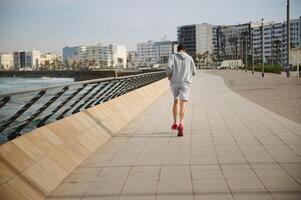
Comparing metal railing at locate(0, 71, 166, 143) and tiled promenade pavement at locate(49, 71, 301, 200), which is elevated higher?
metal railing at locate(0, 71, 166, 143)

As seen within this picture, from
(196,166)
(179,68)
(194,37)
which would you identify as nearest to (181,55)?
(179,68)

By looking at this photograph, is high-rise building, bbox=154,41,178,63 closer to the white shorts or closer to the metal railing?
the white shorts

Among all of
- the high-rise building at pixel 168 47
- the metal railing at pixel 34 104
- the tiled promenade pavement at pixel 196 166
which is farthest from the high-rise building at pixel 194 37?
the metal railing at pixel 34 104

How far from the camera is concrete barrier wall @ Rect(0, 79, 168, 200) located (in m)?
4.29

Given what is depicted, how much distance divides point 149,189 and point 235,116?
702 centimetres

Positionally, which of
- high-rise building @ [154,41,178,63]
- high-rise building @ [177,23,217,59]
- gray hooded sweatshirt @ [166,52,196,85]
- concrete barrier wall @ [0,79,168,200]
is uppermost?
high-rise building @ [177,23,217,59]

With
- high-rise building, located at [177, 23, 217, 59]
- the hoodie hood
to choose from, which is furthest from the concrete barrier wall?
high-rise building, located at [177, 23, 217, 59]

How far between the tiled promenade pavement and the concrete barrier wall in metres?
0.16

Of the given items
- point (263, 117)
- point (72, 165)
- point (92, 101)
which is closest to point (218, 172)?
point (72, 165)

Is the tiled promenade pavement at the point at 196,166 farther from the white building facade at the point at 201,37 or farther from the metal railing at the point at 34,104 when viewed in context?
the white building facade at the point at 201,37

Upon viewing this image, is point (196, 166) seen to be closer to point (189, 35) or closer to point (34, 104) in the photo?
point (34, 104)

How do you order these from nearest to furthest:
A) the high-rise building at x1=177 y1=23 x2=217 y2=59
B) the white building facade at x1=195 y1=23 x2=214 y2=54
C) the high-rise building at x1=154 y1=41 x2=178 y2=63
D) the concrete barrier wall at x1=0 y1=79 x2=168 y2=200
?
the concrete barrier wall at x1=0 y1=79 x2=168 y2=200 < the high-rise building at x1=154 y1=41 x2=178 y2=63 < the high-rise building at x1=177 y1=23 x2=217 y2=59 < the white building facade at x1=195 y1=23 x2=214 y2=54

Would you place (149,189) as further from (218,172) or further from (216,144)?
(216,144)

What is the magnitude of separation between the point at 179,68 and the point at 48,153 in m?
3.71
